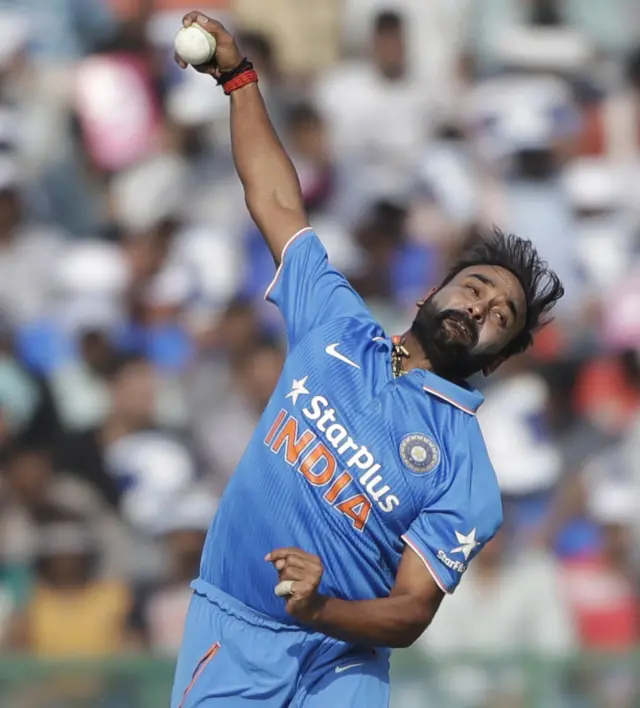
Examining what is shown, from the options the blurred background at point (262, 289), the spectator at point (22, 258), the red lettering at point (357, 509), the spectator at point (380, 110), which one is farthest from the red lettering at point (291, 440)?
the spectator at point (380, 110)

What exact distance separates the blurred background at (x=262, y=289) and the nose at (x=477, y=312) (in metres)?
3.11

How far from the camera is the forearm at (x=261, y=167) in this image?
4621 millimetres

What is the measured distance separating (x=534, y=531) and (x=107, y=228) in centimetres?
299

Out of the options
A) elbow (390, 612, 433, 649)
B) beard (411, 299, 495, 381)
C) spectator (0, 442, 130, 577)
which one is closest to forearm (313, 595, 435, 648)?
elbow (390, 612, 433, 649)

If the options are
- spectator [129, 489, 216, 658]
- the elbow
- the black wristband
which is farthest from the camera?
spectator [129, 489, 216, 658]

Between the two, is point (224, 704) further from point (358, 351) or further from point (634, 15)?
point (634, 15)

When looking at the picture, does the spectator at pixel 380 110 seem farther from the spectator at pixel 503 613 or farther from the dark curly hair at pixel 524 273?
the dark curly hair at pixel 524 273

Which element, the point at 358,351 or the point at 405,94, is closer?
the point at 358,351

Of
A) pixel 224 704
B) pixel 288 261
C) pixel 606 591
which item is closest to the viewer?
pixel 224 704

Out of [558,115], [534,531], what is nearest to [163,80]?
[558,115]

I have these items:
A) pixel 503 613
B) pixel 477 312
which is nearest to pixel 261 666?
pixel 477 312

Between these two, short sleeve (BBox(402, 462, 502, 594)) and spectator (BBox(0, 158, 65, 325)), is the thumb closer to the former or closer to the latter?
short sleeve (BBox(402, 462, 502, 594))

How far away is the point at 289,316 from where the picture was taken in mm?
4480

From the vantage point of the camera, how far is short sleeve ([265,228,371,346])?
4.45 meters
